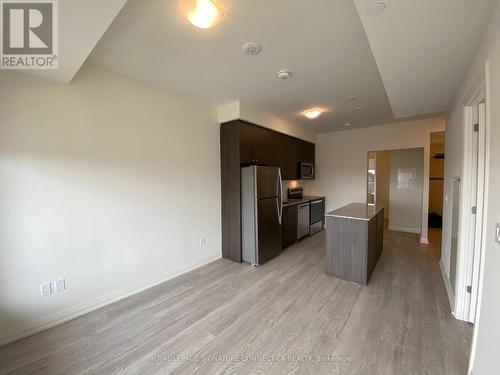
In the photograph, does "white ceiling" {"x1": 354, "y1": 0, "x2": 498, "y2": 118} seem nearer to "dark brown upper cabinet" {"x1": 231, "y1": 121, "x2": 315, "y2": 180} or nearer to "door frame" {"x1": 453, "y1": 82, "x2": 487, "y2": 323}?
"door frame" {"x1": 453, "y1": 82, "x2": 487, "y2": 323}

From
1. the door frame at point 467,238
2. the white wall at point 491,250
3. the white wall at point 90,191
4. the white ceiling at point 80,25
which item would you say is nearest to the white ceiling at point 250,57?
the white ceiling at point 80,25

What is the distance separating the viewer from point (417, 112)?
10.1 ft

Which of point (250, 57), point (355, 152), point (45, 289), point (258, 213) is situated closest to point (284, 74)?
point (250, 57)

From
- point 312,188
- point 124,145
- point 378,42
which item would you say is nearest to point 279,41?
point 378,42

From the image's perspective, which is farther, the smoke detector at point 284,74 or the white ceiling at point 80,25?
the smoke detector at point 284,74

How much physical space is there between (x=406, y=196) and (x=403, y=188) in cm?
22

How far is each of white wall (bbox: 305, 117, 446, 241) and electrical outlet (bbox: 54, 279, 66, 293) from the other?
5.36m

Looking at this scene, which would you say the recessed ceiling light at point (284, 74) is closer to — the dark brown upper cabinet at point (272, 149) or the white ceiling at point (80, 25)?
the dark brown upper cabinet at point (272, 149)

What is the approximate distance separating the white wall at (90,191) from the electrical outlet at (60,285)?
1.8 inches

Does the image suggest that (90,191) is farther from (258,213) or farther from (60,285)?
(258,213)

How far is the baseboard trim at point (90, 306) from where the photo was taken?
1.89 meters

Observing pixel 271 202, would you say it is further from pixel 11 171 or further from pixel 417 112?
pixel 11 171

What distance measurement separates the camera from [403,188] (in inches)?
213

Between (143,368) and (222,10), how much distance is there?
2682 mm
